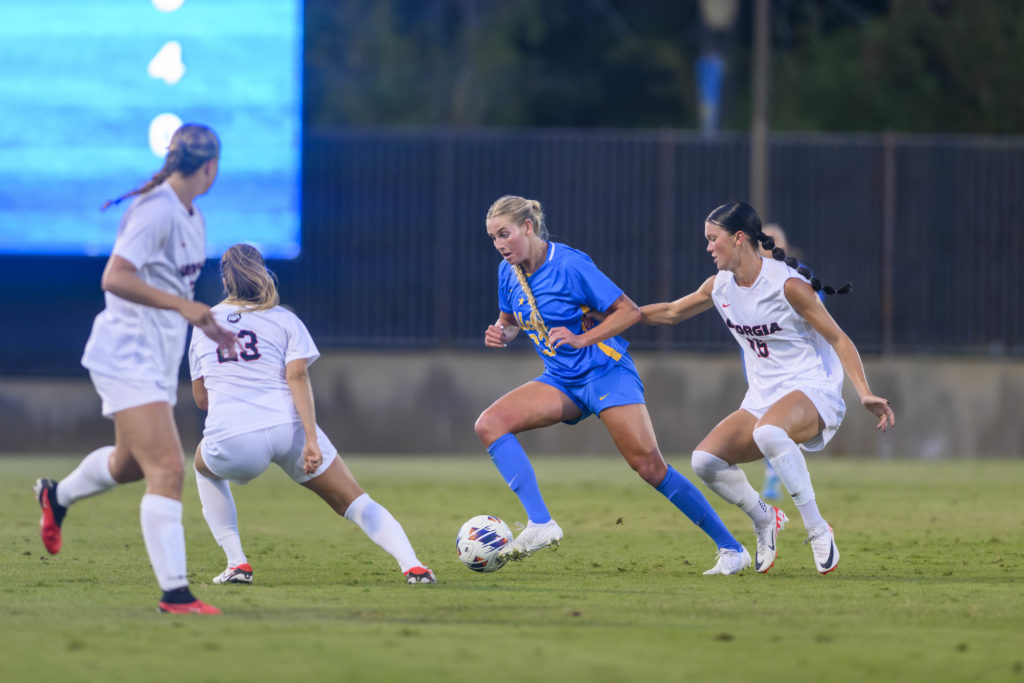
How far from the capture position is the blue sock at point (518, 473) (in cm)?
798

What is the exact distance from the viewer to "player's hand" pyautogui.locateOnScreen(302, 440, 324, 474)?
699 cm

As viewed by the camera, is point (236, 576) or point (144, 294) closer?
point (144, 294)

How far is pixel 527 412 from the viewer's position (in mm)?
8188

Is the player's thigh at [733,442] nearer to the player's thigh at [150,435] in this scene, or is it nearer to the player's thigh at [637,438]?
the player's thigh at [637,438]

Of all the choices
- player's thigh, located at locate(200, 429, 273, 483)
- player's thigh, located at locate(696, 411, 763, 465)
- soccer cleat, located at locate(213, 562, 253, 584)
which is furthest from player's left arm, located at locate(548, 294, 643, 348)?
soccer cleat, located at locate(213, 562, 253, 584)

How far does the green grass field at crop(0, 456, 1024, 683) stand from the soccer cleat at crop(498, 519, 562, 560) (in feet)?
0.56

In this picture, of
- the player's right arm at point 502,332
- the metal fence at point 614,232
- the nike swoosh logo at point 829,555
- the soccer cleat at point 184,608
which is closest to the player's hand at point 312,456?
the soccer cleat at point 184,608

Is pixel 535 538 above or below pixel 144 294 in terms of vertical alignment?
below

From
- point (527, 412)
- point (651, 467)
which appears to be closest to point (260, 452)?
point (527, 412)

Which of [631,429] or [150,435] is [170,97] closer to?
[631,429]

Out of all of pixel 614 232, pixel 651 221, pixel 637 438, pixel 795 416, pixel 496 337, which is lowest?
pixel 637 438

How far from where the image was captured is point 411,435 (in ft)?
60.6

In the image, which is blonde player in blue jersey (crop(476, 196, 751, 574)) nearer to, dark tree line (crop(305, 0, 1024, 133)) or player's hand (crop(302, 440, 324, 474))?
player's hand (crop(302, 440, 324, 474))

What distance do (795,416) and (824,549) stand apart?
0.70 metres
